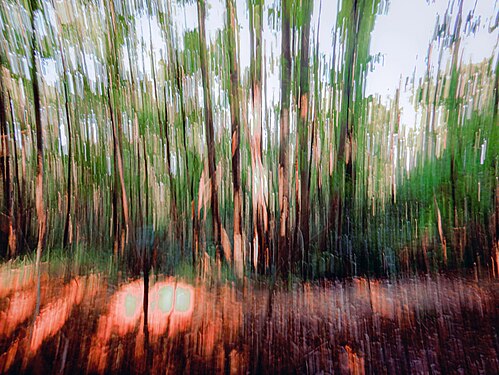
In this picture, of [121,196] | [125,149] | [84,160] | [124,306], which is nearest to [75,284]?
[124,306]

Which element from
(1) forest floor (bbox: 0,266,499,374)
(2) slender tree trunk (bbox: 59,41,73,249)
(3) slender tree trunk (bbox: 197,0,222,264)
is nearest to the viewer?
(1) forest floor (bbox: 0,266,499,374)

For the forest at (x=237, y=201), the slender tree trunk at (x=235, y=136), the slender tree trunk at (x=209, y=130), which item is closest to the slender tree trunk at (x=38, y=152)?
the forest at (x=237, y=201)

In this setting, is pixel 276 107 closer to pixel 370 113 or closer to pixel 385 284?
pixel 370 113

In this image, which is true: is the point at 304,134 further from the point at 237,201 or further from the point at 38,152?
the point at 38,152

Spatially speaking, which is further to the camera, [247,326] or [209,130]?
[209,130]

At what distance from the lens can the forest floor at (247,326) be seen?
115 cm

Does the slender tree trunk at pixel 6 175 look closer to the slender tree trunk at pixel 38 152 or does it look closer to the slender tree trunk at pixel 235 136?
the slender tree trunk at pixel 38 152

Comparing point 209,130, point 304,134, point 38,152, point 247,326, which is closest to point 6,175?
point 38,152

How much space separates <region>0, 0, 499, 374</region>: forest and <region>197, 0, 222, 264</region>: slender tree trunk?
0.04 ft

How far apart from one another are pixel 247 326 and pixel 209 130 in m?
1.13

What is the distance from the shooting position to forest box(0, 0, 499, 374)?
52.2 inches

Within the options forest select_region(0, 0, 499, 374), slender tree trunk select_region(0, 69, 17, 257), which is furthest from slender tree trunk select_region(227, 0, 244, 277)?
slender tree trunk select_region(0, 69, 17, 257)

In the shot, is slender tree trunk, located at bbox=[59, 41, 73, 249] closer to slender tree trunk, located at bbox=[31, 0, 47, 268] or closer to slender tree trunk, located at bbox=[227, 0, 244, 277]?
slender tree trunk, located at bbox=[31, 0, 47, 268]

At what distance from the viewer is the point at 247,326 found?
4.66 feet
